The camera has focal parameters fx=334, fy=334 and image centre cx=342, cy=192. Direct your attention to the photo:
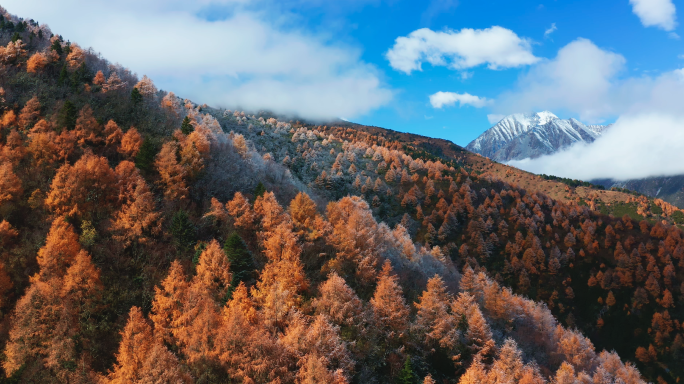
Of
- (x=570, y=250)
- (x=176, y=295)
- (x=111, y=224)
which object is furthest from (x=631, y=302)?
(x=111, y=224)

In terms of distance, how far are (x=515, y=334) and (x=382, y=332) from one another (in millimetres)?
39789

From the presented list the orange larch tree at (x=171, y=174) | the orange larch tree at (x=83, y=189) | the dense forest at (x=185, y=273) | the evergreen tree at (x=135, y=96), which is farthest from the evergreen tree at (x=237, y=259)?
the evergreen tree at (x=135, y=96)

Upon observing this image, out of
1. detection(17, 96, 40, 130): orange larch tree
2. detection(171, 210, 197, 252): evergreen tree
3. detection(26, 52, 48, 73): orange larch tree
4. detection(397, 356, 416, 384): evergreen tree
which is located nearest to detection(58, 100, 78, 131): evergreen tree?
detection(17, 96, 40, 130): orange larch tree

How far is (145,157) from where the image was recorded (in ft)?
217

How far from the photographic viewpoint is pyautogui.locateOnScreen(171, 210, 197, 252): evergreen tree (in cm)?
5375

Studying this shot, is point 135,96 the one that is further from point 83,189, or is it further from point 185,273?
point 185,273

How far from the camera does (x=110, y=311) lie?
4466 centimetres

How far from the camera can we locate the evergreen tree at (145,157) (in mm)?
65812

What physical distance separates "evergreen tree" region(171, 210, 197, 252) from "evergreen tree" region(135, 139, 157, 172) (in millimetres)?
19242

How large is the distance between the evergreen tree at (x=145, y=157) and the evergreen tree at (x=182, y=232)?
758 inches

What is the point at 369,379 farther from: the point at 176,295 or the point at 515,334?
the point at 515,334

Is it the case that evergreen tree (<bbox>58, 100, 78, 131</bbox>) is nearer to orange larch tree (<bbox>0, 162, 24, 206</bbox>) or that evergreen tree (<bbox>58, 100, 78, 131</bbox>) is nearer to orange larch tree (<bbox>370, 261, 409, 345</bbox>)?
orange larch tree (<bbox>0, 162, 24, 206</bbox>)

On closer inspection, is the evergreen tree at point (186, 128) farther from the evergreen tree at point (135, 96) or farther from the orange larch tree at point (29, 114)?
the orange larch tree at point (29, 114)

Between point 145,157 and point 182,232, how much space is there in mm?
22184
